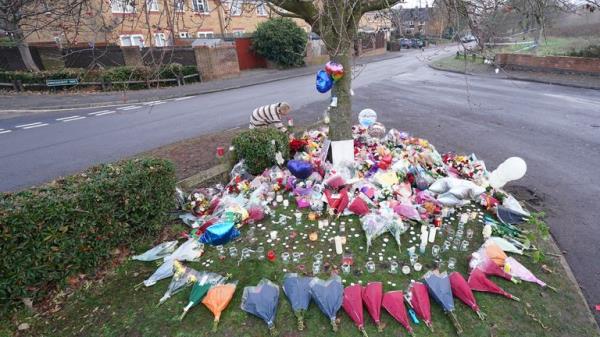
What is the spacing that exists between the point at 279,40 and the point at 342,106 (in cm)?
1922

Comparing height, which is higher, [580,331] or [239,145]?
[239,145]

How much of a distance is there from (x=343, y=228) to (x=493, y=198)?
7.86 ft

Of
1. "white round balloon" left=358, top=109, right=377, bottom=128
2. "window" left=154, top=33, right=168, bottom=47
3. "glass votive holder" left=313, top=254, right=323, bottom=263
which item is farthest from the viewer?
"white round balloon" left=358, top=109, right=377, bottom=128

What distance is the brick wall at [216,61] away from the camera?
19594 mm

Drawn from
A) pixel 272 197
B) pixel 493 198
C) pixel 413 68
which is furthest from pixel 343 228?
pixel 413 68

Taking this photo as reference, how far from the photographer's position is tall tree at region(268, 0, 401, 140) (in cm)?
479

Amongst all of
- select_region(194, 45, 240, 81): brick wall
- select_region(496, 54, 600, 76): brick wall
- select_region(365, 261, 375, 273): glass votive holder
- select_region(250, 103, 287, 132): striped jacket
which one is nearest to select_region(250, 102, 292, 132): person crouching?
select_region(250, 103, 287, 132): striped jacket

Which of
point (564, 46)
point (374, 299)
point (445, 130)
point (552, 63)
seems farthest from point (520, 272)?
point (564, 46)

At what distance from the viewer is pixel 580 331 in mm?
2986

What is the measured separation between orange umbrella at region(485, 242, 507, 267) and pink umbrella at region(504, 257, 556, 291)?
0.18 feet

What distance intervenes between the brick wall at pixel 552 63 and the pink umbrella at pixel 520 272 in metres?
13.5

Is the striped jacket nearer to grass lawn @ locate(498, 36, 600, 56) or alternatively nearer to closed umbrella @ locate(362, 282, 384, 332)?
closed umbrella @ locate(362, 282, 384, 332)

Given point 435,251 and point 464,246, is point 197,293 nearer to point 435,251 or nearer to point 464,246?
point 435,251

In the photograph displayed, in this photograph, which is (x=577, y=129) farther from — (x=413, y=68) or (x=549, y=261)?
(x=413, y=68)
